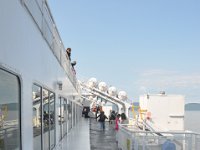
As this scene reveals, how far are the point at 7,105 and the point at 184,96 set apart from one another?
63.9 ft

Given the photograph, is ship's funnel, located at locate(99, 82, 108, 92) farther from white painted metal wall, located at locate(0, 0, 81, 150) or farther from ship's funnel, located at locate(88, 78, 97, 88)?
white painted metal wall, located at locate(0, 0, 81, 150)

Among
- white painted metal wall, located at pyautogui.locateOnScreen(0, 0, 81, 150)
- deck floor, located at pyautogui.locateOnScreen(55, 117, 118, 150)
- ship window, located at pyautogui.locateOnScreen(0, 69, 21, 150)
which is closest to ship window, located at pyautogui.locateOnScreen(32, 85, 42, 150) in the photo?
white painted metal wall, located at pyautogui.locateOnScreen(0, 0, 81, 150)

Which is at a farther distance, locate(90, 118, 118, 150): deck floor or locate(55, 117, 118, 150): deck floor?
locate(90, 118, 118, 150): deck floor

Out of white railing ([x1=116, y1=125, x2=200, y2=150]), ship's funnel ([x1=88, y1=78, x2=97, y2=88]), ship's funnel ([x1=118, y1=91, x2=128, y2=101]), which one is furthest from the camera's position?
ship's funnel ([x1=88, y1=78, x2=97, y2=88])

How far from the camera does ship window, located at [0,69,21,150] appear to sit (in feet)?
8.28

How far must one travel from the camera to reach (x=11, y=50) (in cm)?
274

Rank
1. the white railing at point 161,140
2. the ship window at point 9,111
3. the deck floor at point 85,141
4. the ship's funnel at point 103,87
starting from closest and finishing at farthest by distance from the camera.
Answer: the ship window at point 9,111 < the white railing at point 161,140 < the deck floor at point 85,141 < the ship's funnel at point 103,87

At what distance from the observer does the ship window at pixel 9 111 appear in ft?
8.28

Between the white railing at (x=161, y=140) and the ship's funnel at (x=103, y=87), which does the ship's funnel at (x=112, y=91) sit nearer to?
the ship's funnel at (x=103, y=87)

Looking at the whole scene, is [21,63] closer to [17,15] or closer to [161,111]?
[17,15]

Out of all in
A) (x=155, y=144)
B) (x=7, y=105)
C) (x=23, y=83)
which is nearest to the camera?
(x=7, y=105)

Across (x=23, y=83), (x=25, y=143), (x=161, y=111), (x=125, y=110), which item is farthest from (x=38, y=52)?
(x=125, y=110)

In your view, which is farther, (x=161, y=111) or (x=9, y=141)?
(x=161, y=111)

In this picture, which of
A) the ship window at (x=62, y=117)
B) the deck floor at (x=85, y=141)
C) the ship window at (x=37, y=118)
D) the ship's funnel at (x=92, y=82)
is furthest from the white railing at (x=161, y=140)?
the ship's funnel at (x=92, y=82)
